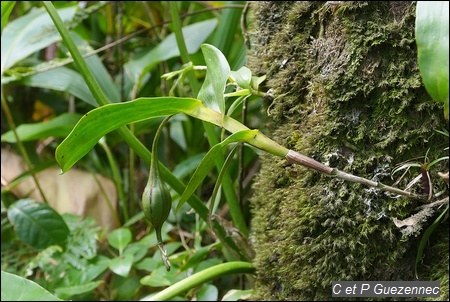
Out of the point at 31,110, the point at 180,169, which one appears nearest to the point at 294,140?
Answer: the point at 180,169

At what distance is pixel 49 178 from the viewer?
4.96 feet

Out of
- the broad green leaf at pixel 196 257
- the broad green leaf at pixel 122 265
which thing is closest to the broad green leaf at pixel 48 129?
the broad green leaf at pixel 122 265

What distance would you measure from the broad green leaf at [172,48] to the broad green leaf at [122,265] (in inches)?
17.6

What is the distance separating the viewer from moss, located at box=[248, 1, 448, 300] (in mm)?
585

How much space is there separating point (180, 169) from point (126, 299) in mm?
317

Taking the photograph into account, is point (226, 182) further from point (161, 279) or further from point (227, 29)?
point (227, 29)

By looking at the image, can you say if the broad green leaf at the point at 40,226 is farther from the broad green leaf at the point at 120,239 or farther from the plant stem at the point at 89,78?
the plant stem at the point at 89,78

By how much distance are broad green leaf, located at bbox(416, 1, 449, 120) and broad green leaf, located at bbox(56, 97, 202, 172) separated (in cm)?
26

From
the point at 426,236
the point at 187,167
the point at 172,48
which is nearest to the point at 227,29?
the point at 172,48

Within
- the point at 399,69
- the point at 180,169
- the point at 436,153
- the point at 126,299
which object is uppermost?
the point at 399,69

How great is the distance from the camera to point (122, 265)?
0.93 meters

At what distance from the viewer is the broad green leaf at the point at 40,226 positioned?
1.08m

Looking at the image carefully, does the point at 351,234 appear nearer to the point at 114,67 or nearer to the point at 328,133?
the point at 328,133

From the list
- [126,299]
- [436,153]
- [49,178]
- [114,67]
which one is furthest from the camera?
[114,67]
